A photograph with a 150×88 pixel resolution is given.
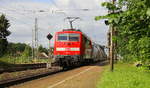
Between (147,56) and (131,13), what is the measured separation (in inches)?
30.2

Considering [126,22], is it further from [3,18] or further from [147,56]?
[3,18]

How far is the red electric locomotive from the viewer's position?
30.6 meters

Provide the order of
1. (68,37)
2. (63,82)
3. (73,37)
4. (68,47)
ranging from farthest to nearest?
(73,37) → (68,37) → (68,47) → (63,82)

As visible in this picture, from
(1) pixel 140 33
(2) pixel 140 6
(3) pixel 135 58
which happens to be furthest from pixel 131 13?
(3) pixel 135 58

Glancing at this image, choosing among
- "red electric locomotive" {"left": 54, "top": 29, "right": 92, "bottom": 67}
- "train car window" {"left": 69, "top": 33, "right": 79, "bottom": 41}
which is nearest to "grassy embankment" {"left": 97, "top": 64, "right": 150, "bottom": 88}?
"red electric locomotive" {"left": 54, "top": 29, "right": 92, "bottom": 67}

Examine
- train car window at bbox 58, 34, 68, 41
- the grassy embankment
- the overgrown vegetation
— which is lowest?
the grassy embankment

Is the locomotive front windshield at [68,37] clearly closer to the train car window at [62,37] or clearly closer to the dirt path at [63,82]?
the train car window at [62,37]

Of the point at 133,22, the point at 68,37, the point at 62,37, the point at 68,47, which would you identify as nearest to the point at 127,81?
the point at 133,22

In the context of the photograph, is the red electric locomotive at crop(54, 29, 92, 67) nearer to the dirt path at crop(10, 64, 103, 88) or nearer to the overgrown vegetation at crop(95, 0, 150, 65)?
the dirt path at crop(10, 64, 103, 88)

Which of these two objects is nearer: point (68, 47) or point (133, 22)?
point (133, 22)

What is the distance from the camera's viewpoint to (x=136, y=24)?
12.0 ft

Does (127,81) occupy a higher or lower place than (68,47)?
lower

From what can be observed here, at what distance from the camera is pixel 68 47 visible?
102 ft

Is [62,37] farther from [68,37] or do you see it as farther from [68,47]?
[68,47]
